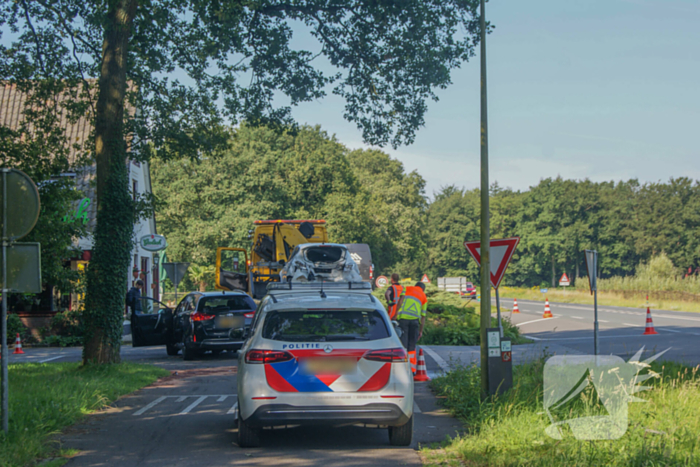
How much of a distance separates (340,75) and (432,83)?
2.44m

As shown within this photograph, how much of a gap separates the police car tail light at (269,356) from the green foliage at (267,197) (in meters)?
36.3

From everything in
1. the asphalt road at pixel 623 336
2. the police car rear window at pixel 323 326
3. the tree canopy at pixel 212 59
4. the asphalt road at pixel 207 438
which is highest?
the tree canopy at pixel 212 59

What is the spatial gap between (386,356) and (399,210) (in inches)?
2490

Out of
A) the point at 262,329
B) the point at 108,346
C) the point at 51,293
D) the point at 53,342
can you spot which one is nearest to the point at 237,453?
the point at 262,329

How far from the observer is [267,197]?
51.2 meters

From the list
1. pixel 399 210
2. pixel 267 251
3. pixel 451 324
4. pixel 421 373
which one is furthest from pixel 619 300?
pixel 421 373

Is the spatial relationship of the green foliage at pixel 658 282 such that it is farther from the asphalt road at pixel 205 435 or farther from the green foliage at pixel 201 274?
the asphalt road at pixel 205 435

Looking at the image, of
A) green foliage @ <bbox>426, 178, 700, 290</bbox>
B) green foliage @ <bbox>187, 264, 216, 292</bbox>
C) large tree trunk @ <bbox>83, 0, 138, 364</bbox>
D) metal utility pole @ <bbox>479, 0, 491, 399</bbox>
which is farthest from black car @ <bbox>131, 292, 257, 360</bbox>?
green foliage @ <bbox>426, 178, 700, 290</bbox>

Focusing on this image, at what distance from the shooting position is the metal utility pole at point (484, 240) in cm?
873

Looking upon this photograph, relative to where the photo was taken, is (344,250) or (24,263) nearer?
(24,263)

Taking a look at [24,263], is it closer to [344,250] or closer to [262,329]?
[262,329]

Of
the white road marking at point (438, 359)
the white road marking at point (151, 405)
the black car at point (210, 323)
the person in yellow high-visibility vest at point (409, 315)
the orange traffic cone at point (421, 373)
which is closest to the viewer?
the white road marking at point (151, 405)

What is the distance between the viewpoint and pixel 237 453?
22.5 ft

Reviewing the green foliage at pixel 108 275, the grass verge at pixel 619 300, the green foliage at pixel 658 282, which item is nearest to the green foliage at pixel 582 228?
the grass verge at pixel 619 300
